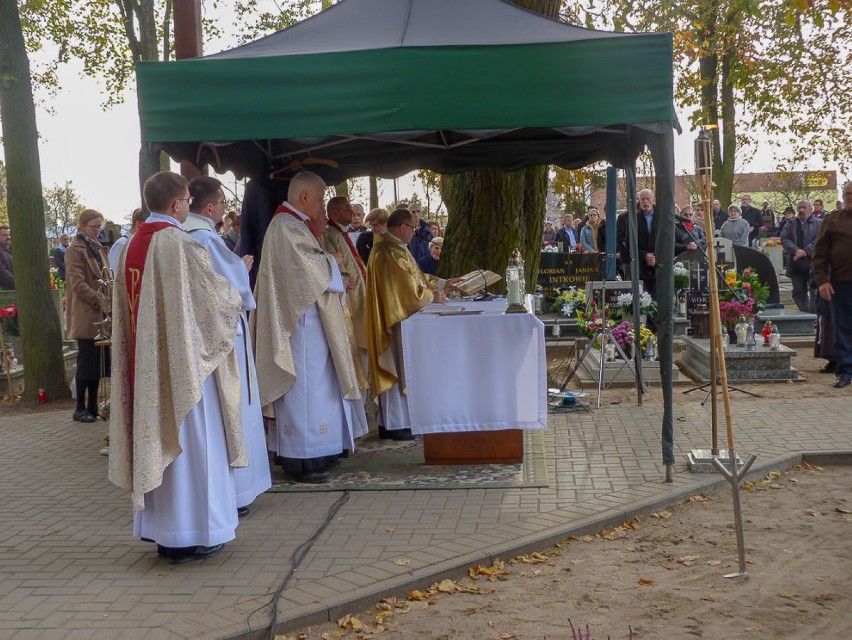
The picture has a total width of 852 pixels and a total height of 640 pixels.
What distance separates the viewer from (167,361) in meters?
4.88

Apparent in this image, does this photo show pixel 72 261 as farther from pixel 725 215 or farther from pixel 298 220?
pixel 725 215

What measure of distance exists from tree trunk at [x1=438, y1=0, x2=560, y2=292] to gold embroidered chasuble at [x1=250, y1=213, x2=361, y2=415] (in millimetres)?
3680

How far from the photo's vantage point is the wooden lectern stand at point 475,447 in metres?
6.91

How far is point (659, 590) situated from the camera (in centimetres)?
457

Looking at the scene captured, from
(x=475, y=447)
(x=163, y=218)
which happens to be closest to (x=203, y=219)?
(x=163, y=218)

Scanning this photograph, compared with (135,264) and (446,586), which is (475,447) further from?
(135,264)

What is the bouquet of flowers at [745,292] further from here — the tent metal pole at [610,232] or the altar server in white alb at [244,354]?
the altar server in white alb at [244,354]

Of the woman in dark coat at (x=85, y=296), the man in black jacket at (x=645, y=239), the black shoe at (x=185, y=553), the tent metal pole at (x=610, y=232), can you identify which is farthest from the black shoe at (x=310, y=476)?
the man in black jacket at (x=645, y=239)

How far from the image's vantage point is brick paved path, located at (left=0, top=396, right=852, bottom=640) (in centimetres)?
434

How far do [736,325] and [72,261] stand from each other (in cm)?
718

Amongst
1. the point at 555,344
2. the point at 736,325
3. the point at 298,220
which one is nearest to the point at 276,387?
the point at 298,220

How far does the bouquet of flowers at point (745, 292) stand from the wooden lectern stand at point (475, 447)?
16.0 feet

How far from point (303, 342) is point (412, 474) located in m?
1.26

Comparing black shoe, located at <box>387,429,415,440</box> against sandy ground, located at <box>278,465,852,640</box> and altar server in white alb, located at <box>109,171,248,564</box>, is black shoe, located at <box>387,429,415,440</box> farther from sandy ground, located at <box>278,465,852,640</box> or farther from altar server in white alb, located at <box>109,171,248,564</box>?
altar server in white alb, located at <box>109,171,248,564</box>
